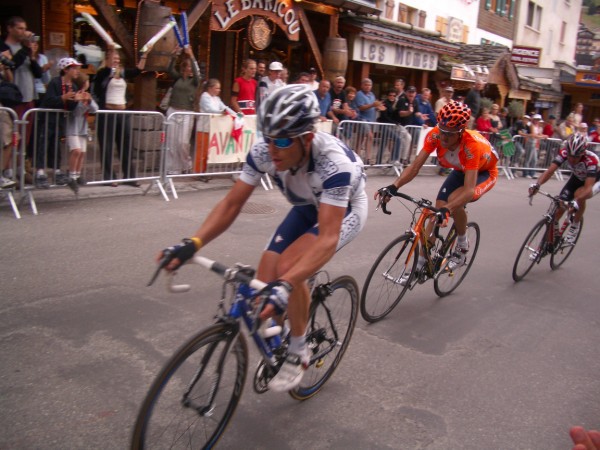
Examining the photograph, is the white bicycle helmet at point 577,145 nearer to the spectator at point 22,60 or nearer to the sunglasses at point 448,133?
the sunglasses at point 448,133

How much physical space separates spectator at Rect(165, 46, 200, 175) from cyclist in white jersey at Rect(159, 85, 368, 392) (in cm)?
625

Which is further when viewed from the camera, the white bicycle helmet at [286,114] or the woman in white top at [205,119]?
the woman in white top at [205,119]

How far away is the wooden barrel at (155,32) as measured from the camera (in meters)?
10.5

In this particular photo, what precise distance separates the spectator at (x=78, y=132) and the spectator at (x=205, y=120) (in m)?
1.99

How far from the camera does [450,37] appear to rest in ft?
88.4

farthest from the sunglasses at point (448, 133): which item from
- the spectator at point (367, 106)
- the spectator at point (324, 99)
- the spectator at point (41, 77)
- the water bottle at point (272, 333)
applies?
the spectator at point (367, 106)

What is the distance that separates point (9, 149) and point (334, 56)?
9.45 m

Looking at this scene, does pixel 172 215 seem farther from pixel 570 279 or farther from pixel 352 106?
pixel 352 106

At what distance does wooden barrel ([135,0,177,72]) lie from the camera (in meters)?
10.5

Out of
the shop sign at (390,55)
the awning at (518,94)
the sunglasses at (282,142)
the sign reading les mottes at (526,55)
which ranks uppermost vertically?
the sign reading les mottes at (526,55)

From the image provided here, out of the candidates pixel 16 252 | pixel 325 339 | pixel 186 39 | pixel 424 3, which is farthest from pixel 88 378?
pixel 424 3

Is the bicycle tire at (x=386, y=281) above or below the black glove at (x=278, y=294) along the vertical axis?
below

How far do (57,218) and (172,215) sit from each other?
4.79 ft

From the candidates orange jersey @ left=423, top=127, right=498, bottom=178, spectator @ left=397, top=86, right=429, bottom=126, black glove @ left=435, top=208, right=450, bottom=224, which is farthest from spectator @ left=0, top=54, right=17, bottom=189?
spectator @ left=397, top=86, right=429, bottom=126
